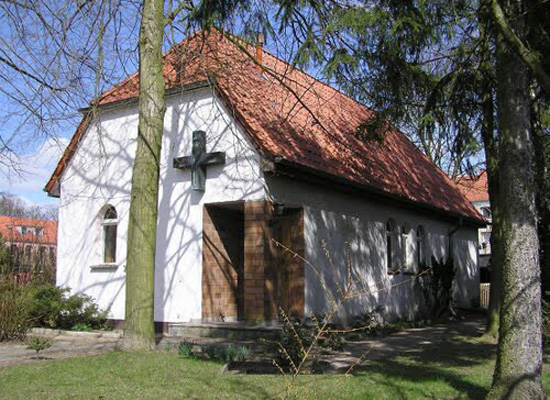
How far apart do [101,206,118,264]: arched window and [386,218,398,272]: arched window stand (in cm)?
783

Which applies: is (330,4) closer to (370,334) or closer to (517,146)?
(517,146)

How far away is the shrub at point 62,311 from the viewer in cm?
1374

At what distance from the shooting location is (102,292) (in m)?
14.7

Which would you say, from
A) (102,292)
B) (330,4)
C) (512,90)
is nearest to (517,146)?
(512,90)

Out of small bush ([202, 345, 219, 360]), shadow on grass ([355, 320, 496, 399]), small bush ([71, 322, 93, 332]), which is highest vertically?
small bush ([71, 322, 93, 332])

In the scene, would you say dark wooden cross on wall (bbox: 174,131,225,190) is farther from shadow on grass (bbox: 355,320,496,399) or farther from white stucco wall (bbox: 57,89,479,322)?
shadow on grass (bbox: 355,320,496,399)

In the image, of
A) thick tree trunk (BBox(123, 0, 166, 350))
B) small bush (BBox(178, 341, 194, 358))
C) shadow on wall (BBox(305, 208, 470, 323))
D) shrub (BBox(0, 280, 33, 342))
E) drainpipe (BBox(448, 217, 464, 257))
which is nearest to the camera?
small bush (BBox(178, 341, 194, 358))

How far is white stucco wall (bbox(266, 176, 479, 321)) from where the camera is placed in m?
13.1

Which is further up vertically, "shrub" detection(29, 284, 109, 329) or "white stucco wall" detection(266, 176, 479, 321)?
"white stucco wall" detection(266, 176, 479, 321)

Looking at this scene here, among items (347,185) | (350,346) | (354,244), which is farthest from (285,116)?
(350,346)

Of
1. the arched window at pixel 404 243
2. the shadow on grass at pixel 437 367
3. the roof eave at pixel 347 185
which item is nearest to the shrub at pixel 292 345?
the shadow on grass at pixel 437 367

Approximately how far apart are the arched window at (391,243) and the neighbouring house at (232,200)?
0.15 feet

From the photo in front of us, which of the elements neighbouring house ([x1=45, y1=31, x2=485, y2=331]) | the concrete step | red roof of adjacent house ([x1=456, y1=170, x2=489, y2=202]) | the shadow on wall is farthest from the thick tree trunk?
red roof of adjacent house ([x1=456, y1=170, x2=489, y2=202])

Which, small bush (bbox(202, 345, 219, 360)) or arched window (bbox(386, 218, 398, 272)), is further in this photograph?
arched window (bbox(386, 218, 398, 272))
